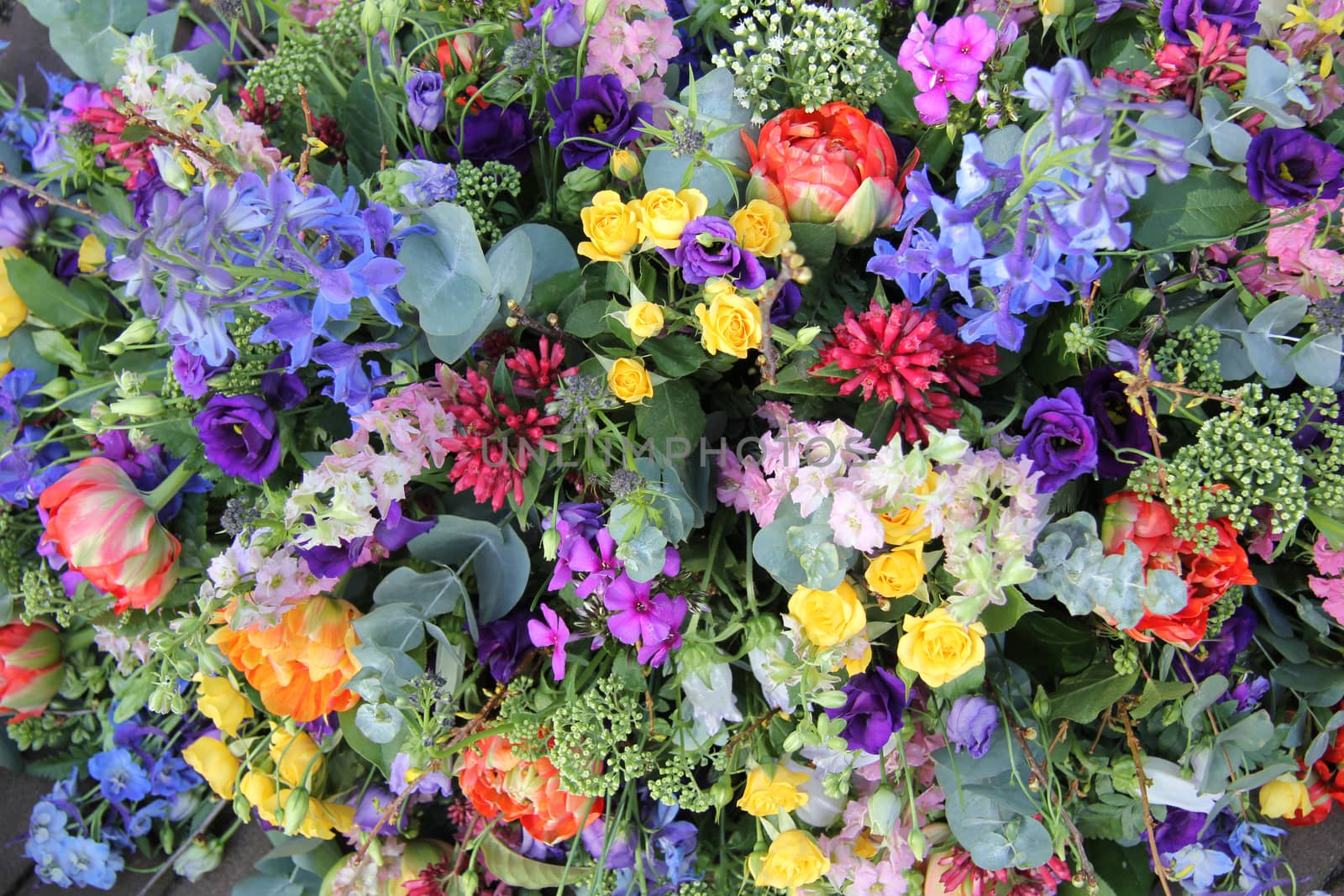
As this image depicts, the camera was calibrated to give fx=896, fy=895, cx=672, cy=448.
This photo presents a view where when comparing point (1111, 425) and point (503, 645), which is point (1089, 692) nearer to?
point (1111, 425)

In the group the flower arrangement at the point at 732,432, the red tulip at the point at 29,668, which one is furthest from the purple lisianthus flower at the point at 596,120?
the red tulip at the point at 29,668

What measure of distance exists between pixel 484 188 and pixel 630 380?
25 cm

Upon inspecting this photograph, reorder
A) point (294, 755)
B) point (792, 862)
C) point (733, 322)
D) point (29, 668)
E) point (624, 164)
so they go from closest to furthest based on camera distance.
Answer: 1. point (733, 322)
2. point (624, 164)
3. point (792, 862)
4. point (294, 755)
5. point (29, 668)

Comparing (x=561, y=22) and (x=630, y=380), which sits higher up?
(x=561, y=22)

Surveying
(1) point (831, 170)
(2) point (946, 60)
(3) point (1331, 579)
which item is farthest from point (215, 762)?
(3) point (1331, 579)

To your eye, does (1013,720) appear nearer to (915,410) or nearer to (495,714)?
(915,410)

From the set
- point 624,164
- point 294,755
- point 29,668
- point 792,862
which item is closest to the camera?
point 624,164

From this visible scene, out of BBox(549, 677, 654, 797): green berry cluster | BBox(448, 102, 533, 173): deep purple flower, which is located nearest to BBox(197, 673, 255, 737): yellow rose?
BBox(549, 677, 654, 797): green berry cluster

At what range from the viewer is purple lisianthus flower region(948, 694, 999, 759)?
0.79 metres

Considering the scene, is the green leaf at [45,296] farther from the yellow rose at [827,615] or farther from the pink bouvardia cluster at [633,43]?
the yellow rose at [827,615]

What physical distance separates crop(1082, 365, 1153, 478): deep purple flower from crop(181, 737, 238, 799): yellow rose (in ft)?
3.14

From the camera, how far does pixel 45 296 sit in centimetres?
101

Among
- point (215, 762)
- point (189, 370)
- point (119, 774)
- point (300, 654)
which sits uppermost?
point (189, 370)

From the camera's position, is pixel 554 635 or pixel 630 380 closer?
pixel 630 380
